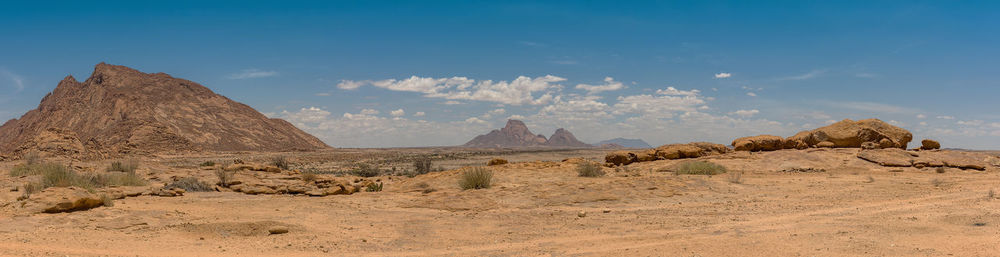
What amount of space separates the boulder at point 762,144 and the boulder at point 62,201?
23.3 m

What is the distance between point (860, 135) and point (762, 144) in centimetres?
402

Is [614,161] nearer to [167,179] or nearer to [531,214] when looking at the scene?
[531,214]

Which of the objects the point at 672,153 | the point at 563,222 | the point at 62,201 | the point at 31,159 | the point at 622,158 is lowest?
the point at 563,222

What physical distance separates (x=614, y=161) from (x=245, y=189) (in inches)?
618

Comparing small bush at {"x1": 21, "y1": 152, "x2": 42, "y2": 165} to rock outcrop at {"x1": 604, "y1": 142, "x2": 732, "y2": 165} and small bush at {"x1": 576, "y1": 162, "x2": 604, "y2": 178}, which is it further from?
rock outcrop at {"x1": 604, "y1": 142, "x2": 732, "y2": 165}

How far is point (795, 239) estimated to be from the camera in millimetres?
7312

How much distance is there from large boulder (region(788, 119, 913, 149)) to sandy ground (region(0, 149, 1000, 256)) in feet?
29.6

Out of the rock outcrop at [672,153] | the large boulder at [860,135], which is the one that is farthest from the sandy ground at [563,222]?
the large boulder at [860,135]

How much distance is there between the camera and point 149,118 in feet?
239

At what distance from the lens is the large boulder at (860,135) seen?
936 inches

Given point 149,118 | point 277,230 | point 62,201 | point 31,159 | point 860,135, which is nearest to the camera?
point 277,230

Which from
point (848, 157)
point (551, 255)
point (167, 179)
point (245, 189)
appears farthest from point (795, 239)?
point (167, 179)

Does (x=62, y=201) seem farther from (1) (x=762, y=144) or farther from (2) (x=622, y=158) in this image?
(1) (x=762, y=144)

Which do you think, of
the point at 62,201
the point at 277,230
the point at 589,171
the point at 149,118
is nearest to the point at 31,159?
the point at 62,201
